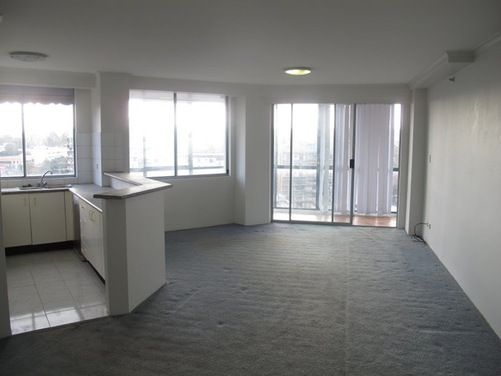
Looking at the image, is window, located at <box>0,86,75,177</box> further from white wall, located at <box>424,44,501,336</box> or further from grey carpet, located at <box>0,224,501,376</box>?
white wall, located at <box>424,44,501,336</box>

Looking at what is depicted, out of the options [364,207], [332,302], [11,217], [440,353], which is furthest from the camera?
[364,207]

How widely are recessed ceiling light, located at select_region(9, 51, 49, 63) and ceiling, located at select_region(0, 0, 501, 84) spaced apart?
0.38 ft

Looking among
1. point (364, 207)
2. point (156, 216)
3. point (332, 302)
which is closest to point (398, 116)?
point (364, 207)

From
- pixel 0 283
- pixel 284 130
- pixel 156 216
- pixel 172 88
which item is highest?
pixel 172 88

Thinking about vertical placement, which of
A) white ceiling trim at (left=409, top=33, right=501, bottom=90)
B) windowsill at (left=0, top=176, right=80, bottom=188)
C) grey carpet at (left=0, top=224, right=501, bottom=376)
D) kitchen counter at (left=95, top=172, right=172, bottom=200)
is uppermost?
white ceiling trim at (left=409, top=33, right=501, bottom=90)

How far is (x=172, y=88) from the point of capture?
264 inches

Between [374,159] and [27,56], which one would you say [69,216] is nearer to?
[27,56]

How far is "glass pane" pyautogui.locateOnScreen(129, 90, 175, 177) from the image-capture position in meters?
6.84

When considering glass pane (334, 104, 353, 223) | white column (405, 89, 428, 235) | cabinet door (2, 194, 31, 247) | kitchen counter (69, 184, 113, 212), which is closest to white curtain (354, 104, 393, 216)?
glass pane (334, 104, 353, 223)

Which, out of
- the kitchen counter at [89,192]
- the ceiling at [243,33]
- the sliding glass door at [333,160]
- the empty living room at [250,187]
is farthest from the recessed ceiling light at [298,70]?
the kitchen counter at [89,192]

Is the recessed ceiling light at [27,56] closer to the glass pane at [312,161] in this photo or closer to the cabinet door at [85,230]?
the cabinet door at [85,230]

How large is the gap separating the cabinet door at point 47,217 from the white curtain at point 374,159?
16.7 feet

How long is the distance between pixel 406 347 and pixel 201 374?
60.0 inches

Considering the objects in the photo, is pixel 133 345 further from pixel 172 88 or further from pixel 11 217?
pixel 172 88
